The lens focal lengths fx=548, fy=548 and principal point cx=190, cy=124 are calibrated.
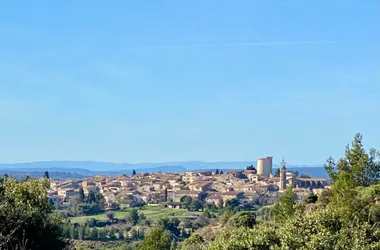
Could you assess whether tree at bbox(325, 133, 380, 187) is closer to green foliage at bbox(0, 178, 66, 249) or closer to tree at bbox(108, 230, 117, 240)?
green foliage at bbox(0, 178, 66, 249)

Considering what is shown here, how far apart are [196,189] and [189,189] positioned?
2.11m

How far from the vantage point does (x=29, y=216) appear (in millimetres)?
17875

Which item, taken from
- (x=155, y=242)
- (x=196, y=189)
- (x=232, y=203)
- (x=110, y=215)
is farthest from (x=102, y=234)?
(x=196, y=189)

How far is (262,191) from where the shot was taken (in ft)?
367

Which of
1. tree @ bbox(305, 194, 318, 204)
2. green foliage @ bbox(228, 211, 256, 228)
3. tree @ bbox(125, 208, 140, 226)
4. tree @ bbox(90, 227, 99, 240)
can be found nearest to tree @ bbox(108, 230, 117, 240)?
tree @ bbox(90, 227, 99, 240)

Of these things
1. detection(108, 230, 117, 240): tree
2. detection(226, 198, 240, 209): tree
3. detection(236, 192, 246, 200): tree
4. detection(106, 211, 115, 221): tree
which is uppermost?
detection(236, 192, 246, 200): tree

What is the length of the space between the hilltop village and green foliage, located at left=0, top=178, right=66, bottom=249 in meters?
76.5

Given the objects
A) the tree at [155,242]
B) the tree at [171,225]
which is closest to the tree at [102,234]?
the tree at [171,225]

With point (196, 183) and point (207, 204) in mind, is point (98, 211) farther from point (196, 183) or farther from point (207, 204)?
point (196, 183)

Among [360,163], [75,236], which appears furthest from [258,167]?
[360,163]

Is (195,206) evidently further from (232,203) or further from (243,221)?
(243,221)

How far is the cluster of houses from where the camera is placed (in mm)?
106875

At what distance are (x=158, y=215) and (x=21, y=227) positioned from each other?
240 ft

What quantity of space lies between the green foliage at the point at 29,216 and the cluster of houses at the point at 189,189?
78.2 meters
